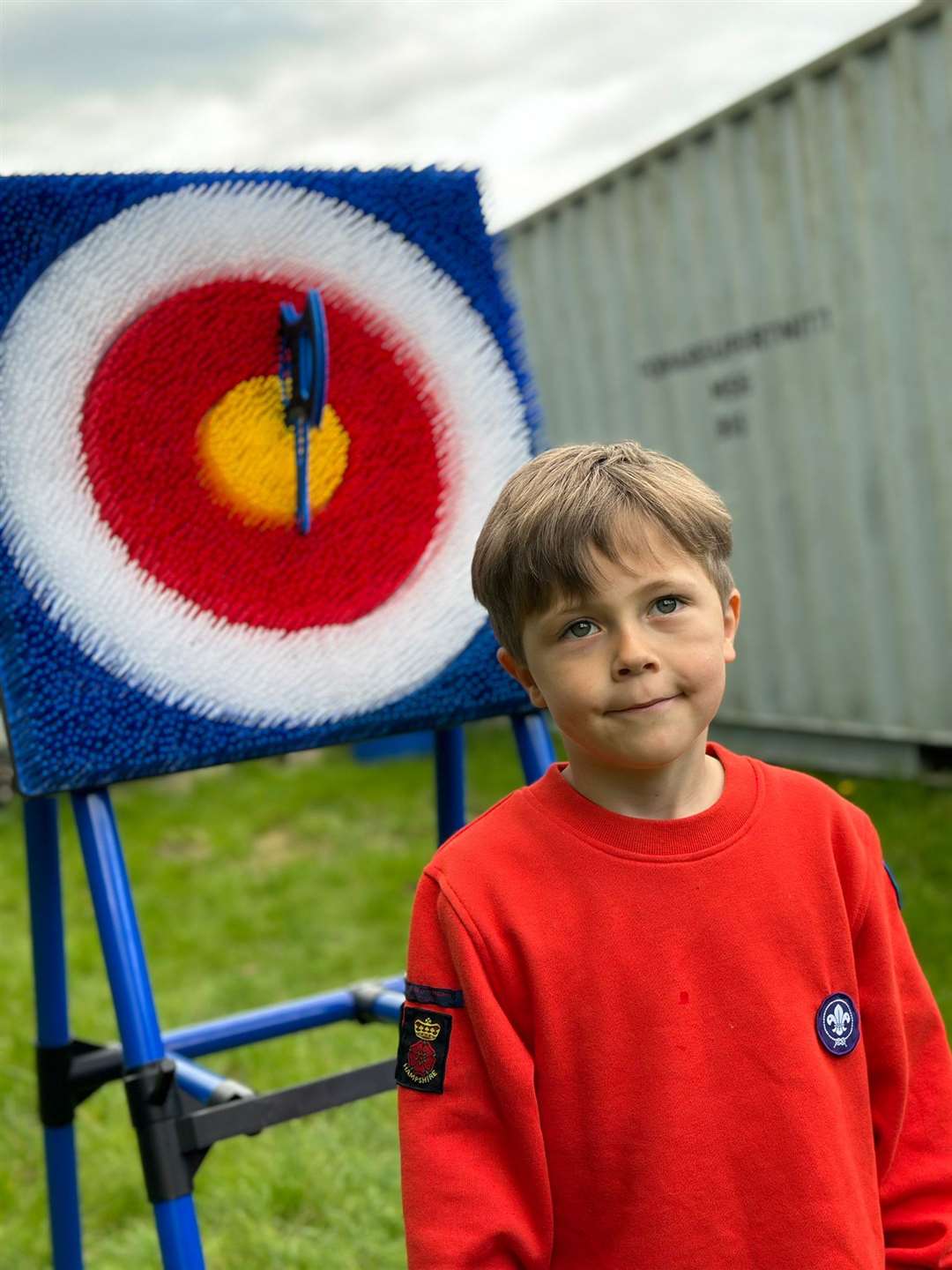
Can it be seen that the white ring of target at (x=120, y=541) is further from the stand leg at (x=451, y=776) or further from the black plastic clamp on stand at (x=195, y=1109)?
the black plastic clamp on stand at (x=195, y=1109)

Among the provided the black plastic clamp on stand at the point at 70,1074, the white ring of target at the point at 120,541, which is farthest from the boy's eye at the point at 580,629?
the black plastic clamp on stand at the point at 70,1074

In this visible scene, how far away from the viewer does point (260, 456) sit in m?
1.81

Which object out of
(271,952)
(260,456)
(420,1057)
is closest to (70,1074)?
(260,456)

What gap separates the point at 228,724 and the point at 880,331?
3.53 m

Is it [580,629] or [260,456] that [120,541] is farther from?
[580,629]

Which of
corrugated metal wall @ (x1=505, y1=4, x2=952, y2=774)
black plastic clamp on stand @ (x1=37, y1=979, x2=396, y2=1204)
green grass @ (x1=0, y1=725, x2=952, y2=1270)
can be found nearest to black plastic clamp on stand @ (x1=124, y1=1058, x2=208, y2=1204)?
black plastic clamp on stand @ (x1=37, y1=979, x2=396, y2=1204)

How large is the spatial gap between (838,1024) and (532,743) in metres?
0.77

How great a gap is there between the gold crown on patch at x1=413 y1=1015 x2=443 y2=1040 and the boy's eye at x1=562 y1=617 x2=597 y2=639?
322mm

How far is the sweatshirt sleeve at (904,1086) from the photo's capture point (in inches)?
48.4

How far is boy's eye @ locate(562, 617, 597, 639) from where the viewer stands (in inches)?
46.5

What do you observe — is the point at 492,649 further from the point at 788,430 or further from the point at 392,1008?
the point at 788,430

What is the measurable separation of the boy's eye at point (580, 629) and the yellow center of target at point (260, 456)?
718 millimetres

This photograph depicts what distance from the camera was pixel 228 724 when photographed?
68.5 inches

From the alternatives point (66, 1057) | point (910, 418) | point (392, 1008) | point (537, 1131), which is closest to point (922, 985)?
point (537, 1131)
